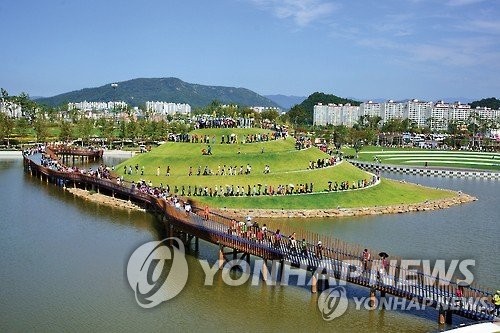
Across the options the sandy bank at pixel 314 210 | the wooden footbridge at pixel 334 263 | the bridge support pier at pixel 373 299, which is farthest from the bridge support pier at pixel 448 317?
the sandy bank at pixel 314 210

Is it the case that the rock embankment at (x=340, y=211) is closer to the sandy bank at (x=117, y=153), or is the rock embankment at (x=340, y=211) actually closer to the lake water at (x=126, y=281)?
the lake water at (x=126, y=281)

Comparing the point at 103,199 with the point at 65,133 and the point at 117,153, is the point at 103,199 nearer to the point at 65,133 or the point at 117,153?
the point at 117,153

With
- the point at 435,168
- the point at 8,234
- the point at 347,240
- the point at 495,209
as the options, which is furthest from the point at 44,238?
the point at 435,168

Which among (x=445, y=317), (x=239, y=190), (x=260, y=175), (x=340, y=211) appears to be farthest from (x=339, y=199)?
(x=445, y=317)

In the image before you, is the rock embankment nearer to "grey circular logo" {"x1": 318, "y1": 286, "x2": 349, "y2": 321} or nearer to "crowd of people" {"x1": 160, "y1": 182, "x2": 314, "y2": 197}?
"crowd of people" {"x1": 160, "y1": 182, "x2": 314, "y2": 197}

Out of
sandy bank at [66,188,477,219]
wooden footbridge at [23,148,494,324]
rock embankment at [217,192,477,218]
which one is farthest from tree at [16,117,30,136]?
wooden footbridge at [23,148,494,324]
